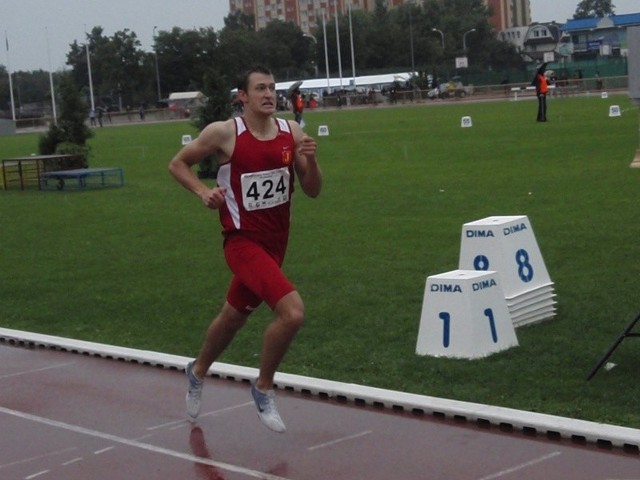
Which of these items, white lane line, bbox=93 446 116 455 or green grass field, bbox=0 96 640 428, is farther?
green grass field, bbox=0 96 640 428

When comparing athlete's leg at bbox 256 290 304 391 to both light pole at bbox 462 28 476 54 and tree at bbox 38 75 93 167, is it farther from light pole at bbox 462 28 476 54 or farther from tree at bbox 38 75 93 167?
light pole at bbox 462 28 476 54

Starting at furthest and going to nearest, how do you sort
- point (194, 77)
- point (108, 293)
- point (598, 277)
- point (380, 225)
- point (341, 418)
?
1. point (194, 77)
2. point (380, 225)
3. point (108, 293)
4. point (598, 277)
5. point (341, 418)

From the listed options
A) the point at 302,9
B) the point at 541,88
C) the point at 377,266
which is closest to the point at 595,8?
the point at 302,9

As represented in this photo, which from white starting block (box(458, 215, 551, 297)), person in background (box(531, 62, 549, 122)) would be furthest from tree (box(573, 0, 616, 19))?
white starting block (box(458, 215, 551, 297))

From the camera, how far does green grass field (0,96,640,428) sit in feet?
28.2

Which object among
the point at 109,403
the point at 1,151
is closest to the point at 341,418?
the point at 109,403

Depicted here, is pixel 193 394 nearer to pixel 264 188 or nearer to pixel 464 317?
pixel 264 188

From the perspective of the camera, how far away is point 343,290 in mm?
12172

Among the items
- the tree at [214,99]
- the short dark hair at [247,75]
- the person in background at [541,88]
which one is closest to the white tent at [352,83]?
the person in background at [541,88]

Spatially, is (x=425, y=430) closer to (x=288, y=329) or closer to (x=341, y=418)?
(x=341, y=418)

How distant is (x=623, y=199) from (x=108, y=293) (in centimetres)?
867

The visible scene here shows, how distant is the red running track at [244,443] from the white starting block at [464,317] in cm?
128

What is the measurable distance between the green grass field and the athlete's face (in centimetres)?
235

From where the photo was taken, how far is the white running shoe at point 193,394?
7590 mm
